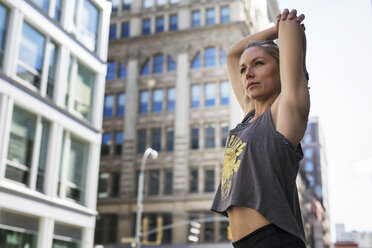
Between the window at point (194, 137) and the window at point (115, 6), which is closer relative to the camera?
the window at point (194, 137)

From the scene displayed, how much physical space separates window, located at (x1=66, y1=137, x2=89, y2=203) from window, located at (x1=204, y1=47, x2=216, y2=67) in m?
20.9

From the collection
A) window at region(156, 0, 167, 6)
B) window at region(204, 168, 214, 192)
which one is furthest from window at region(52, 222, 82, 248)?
window at region(156, 0, 167, 6)

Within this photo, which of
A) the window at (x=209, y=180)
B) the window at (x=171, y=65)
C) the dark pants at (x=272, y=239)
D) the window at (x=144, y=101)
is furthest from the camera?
the window at (x=144, y=101)

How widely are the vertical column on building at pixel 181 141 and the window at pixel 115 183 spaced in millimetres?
4699

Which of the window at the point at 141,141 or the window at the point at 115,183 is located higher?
the window at the point at 141,141

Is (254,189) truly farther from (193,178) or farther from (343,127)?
(193,178)

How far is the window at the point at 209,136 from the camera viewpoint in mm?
34406

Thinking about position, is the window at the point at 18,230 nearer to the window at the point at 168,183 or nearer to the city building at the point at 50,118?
the city building at the point at 50,118

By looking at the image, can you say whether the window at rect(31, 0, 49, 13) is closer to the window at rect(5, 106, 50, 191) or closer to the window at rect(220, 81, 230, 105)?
the window at rect(5, 106, 50, 191)

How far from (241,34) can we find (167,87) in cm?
656

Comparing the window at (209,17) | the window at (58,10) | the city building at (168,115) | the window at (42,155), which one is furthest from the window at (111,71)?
the window at (42,155)

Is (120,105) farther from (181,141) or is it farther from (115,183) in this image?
(181,141)

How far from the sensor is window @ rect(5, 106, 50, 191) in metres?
11.7

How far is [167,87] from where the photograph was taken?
→ 36250 millimetres
